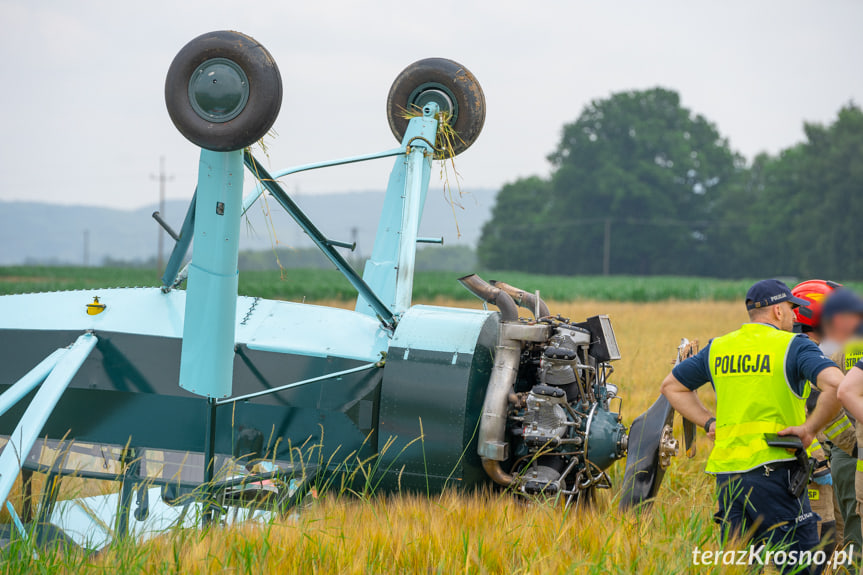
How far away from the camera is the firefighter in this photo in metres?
4.46

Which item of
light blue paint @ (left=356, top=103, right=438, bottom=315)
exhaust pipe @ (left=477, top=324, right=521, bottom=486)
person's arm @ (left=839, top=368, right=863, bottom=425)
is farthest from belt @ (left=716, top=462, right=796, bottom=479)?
light blue paint @ (left=356, top=103, right=438, bottom=315)

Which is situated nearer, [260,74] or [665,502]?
[260,74]

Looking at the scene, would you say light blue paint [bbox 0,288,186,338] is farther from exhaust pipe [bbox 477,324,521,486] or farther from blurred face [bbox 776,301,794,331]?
blurred face [bbox 776,301,794,331]

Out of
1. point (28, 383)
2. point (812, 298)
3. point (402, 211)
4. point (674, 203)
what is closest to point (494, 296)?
point (402, 211)

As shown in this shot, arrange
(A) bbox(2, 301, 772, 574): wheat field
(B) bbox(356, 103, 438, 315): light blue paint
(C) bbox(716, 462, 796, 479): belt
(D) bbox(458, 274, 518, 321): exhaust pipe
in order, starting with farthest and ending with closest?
(B) bbox(356, 103, 438, 315): light blue paint
(D) bbox(458, 274, 518, 321): exhaust pipe
(C) bbox(716, 462, 796, 479): belt
(A) bbox(2, 301, 772, 574): wheat field

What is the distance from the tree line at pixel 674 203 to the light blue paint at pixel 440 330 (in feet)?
217

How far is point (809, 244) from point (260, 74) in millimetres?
70214

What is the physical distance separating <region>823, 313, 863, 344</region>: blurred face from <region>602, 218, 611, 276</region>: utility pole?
68.0 m

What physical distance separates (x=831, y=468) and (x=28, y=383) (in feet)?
14.2

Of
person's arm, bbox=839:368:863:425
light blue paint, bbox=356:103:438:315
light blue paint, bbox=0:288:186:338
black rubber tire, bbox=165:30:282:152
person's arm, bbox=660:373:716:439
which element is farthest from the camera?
light blue paint, bbox=356:103:438:315

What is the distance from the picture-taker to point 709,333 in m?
17.6

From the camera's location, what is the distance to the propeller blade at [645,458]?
174 inches

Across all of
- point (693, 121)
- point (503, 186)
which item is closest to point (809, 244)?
point (693, 121)

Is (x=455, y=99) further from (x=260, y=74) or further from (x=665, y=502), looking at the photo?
(x=665, y=502)
